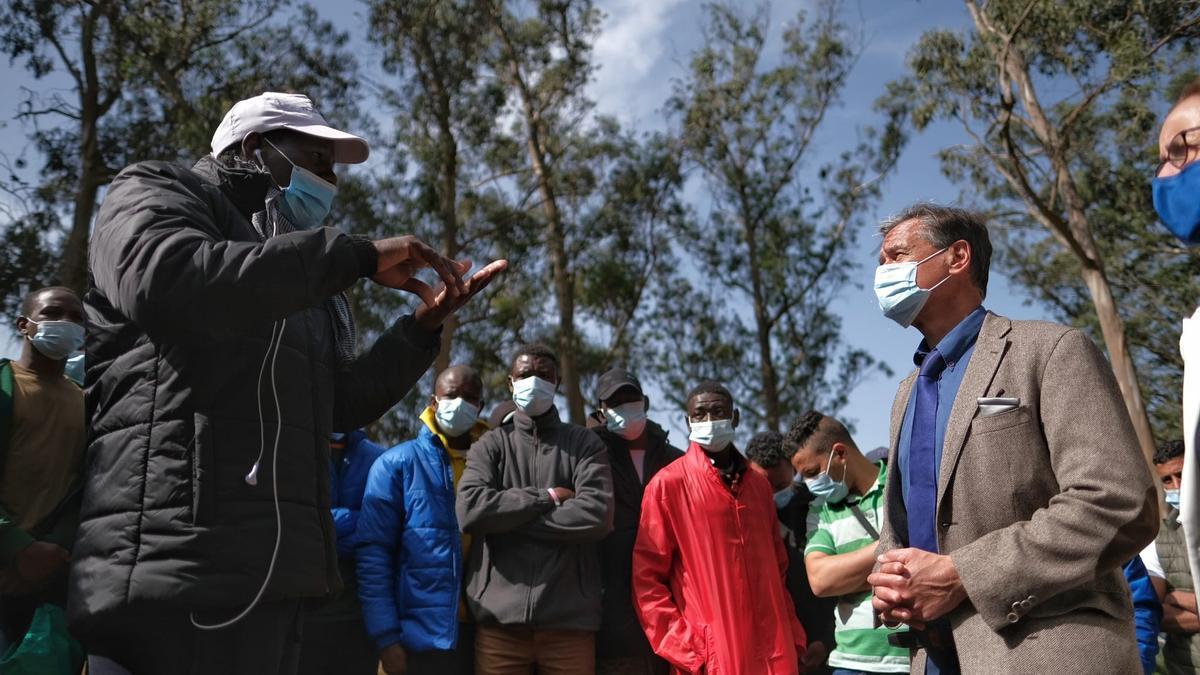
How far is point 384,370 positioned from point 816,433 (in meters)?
3.22

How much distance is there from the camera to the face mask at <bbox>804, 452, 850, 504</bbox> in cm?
511

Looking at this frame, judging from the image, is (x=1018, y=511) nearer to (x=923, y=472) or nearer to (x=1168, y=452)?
(x=923, y=472)

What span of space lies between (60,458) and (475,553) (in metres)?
2.25

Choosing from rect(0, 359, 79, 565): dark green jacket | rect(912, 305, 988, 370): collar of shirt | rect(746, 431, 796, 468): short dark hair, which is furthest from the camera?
rect(746, 431, 796, 468): short dark hair

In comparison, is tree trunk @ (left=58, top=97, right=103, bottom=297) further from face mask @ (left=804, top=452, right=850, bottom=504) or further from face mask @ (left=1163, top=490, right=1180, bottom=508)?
face mask @ (left=1163, top=490, right=1180, bottom=508)

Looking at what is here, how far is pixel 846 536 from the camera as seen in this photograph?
4840 mm

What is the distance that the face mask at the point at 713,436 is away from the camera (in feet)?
19.2

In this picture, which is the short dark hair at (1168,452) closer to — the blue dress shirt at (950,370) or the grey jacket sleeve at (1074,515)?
the blue dress shirt at (950,370)

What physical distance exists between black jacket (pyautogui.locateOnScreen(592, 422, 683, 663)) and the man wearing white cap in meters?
3.38

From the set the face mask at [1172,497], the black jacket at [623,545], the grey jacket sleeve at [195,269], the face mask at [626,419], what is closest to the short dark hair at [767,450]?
the black jacket at [623,545]

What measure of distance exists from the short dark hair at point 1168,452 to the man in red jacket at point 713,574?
8.40ft

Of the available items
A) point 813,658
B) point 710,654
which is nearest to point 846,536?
point 710,654

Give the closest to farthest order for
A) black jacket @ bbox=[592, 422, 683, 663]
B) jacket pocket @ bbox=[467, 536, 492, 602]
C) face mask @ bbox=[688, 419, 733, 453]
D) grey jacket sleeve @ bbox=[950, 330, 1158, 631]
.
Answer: grey jacket sleeve @ bbox=[950, 330, 1158, 631], jacket pocket @ bbox=[467, 536, 492, 602], black jacket @ bbox=[592, 422, 683, 663], face mask @ bbox=[688, 419, 733, 453]

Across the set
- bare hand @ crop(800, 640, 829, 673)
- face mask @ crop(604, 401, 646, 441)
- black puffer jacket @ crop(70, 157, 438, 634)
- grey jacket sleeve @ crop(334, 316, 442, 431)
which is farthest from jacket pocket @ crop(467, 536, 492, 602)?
black puffer jacket @ crop(70, 157, 438, 634)
